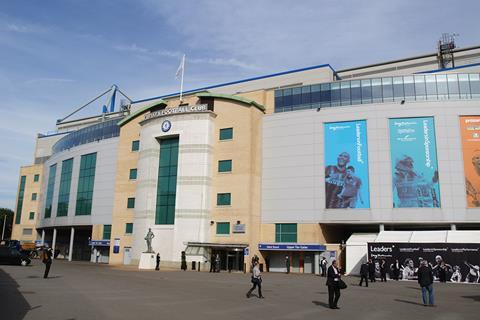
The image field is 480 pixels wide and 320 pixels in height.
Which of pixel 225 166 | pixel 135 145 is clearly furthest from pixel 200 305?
pixel 135 145

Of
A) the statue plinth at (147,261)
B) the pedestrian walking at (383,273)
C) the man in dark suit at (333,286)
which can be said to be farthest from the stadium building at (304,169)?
the man in dark suit at (333,286)

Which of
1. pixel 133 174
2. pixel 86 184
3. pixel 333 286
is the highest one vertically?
pixel 133 174

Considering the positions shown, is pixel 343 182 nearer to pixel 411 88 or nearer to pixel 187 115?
pixel 411 88

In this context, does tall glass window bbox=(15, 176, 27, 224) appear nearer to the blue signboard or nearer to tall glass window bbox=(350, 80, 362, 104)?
the blue signboard

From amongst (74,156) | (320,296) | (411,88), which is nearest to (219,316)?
(320,296)

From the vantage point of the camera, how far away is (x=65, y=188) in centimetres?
7281

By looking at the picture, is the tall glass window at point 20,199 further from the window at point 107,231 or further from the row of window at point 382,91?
the row of window at point 382,91

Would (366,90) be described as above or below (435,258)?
above

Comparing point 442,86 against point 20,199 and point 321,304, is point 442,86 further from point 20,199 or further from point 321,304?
point 20,199

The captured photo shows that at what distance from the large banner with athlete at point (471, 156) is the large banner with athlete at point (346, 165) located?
30.6ft

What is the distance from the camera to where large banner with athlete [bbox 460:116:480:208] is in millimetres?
42875

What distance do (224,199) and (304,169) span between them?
9418mm

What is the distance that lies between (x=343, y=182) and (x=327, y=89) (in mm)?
10878

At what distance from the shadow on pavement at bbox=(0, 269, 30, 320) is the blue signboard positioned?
99.5 feet
